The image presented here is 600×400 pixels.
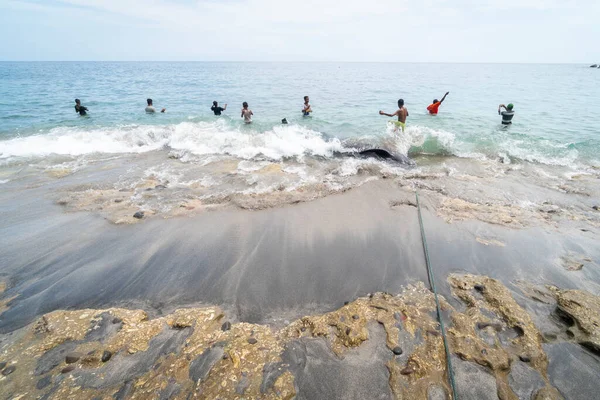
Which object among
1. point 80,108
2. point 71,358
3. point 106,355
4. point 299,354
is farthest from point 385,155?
point 80,108

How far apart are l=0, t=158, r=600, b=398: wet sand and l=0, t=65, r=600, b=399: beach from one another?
2 centimetres

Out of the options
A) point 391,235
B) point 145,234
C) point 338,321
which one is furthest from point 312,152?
point 338,321

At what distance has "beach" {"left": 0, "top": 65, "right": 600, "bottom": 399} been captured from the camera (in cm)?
234

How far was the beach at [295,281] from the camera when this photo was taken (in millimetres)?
2344

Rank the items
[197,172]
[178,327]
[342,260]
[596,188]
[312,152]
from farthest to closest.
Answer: [312,152] < [197,172] < [596,188] < [342,260] < [178,327]

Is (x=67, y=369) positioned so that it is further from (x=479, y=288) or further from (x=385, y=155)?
(x=385, y=155)

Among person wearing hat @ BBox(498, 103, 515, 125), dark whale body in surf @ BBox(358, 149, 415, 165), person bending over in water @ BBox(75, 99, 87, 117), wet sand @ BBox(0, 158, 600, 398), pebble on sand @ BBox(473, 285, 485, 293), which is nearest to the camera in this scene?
wet sand @ BBox(0, 158, 600, 398)

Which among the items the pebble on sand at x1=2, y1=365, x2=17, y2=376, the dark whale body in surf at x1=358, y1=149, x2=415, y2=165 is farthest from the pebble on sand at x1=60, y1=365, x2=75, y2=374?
the dark whale body in surf at x1=358, y1=149, x2=415, y2=165

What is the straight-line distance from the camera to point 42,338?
2631 mm

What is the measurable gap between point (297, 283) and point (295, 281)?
0.04 meters

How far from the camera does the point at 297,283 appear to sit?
351 cm

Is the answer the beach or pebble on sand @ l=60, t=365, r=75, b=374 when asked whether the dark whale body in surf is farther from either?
pebble on sand @ l=60, t=365, r=75, b=374

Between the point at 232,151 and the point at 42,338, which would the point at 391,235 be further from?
the point at 232,151

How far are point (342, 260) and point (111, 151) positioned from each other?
9268mm
